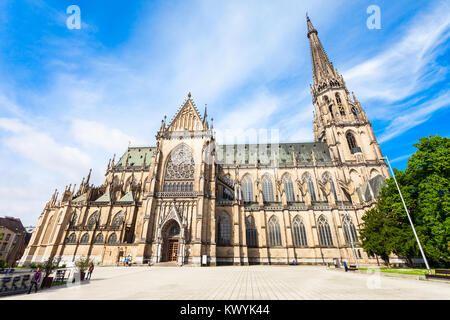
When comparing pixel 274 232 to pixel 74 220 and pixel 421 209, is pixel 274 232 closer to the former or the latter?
pixel 421 209

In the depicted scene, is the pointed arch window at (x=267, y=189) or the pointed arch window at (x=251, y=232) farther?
the pointed arch window at (x=267, y=189)

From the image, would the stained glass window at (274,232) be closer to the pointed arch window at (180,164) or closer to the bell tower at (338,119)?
the pointed arch window at (180,164)

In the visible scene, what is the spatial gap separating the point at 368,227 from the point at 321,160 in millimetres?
21889

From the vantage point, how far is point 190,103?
1457 inches

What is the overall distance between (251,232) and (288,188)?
13.0m

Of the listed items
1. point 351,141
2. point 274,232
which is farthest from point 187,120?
point 351,141

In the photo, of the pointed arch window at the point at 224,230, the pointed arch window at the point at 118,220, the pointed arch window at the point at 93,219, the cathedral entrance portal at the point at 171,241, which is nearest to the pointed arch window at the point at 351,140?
the pointed arch window at the point at 224,230

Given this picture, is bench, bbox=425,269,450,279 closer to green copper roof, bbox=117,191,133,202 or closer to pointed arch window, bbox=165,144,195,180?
pointed arch window, bbox=165,144,195,180

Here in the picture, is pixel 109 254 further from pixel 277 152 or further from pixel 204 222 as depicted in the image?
pixel 277 152

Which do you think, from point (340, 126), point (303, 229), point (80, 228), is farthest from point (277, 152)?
point (80, 228)

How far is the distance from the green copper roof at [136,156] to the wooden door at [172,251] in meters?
21.7

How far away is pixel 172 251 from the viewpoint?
1062 inches

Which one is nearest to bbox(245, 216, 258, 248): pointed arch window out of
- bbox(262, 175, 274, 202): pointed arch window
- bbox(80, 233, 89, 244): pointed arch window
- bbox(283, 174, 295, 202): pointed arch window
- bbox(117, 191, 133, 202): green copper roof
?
bbox(262, 175, 274, 202): pointed arch window

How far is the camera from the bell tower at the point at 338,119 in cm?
4036
